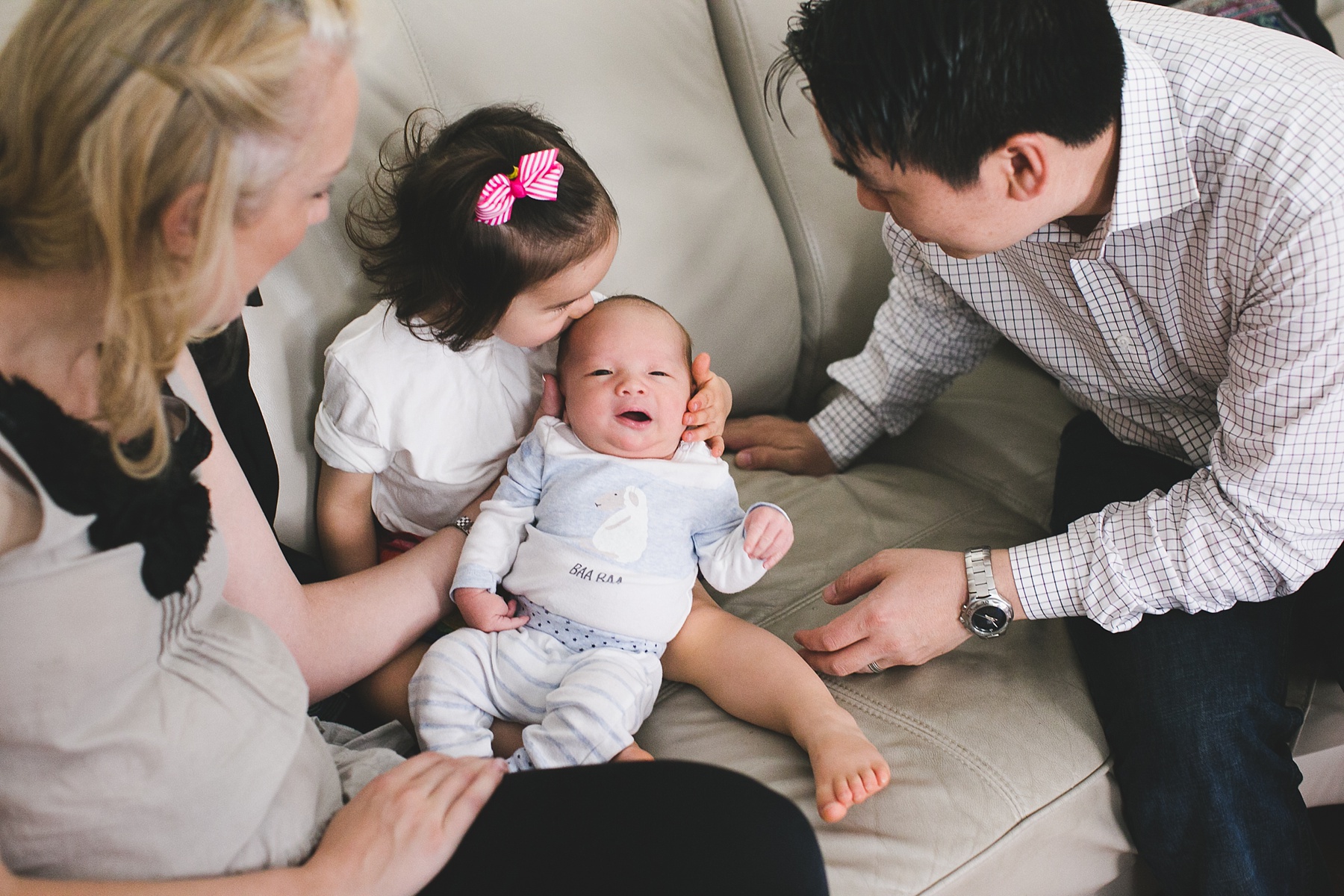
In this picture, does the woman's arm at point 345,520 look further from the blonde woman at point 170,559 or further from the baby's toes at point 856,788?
the baby's toes at point 856,788

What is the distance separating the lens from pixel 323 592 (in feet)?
3.64

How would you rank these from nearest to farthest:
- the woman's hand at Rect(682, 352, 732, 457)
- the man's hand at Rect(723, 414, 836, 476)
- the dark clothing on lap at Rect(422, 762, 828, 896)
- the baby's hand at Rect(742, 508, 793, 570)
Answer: the dark clothing on lap at Rect(422, 762, 828, 896), the baby's hand at Rect(742, 508, 793, 570), the woman's hand at Rect(682, 352, 732, 457), the man's hand at Rect(723, 414, 836, 476)

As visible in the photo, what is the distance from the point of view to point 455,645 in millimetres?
1101

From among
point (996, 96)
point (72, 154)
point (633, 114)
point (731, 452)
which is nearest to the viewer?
point (72, 154)

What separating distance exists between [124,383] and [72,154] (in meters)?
0.16

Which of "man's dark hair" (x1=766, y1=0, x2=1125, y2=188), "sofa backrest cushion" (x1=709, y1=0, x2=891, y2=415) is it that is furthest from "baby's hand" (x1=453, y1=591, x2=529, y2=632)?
"sofa backrest cushion" (x1=709, y1=0, x2=891, y2=415)

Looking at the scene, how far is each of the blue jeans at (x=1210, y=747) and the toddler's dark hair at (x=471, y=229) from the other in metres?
0.83

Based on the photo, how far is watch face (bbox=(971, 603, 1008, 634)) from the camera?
3.82 feet

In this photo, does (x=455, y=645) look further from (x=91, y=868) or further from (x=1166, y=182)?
(x=1166, y=182)

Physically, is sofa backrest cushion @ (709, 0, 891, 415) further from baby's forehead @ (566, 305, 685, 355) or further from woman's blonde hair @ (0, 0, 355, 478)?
woman's blonde hair @ (0, 0, 355, 478)

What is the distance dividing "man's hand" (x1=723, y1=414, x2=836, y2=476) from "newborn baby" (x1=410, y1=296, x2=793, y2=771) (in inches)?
13.7

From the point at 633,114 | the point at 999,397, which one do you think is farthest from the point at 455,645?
the point at 999,397

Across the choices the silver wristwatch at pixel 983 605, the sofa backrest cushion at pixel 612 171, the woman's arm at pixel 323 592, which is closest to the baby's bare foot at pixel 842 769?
the silver wristwatch at pixel 983 605

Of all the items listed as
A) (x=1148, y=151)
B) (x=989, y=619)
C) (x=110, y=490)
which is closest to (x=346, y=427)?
(x=110, y=490)
